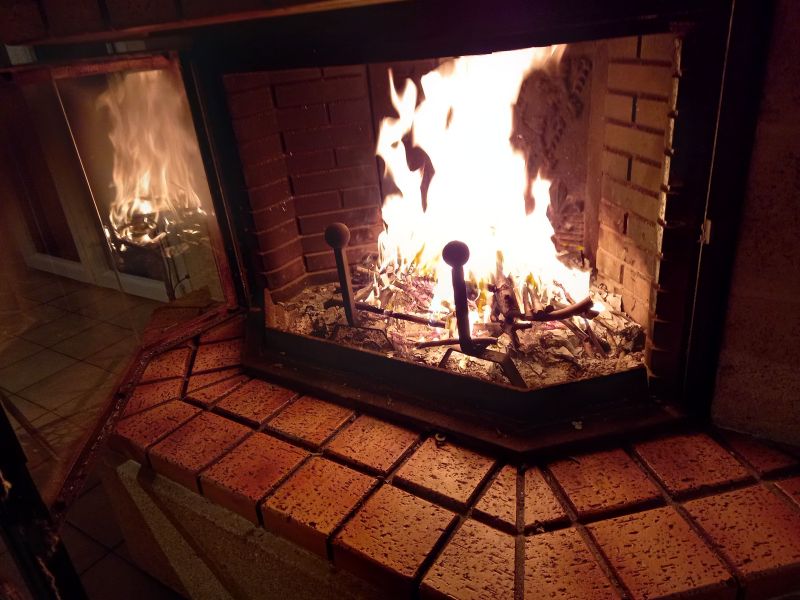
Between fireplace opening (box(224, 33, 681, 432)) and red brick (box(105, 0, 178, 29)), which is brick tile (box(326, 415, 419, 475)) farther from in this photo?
red brick (box(105, 0, 178, 29))

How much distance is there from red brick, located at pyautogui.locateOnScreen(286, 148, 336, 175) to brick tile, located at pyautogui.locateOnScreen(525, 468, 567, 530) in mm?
1712

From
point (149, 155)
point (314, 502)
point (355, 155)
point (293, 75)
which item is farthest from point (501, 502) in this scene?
point (149, 155)

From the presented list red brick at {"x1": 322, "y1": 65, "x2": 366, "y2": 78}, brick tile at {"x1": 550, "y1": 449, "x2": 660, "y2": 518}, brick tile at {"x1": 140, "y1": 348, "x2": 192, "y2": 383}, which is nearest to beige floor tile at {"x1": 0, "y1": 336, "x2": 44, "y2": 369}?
brick tile at {"x1": 140, "y1": 348, "x2": 192, "y2": 383}

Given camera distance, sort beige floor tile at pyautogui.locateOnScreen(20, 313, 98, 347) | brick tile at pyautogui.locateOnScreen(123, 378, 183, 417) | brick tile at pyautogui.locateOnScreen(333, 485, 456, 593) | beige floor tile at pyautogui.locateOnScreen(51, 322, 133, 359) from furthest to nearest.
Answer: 1. beige floor tile at pyautogui.locateOnScreen(20, 313, 98, 347)
2. beige floor tile at pyautogui.locateOnScreen(51, 322, 133, 359)
3. brick tile at pyautogui.locateOnScreen(123, 378, 183, 417)
4. brick tile at pyautogui.locateOnScreen(333, 485, 456, 593)

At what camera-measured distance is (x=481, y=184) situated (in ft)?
7.99

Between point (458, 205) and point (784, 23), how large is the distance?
4.48ft

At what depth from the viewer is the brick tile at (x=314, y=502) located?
1559 mm

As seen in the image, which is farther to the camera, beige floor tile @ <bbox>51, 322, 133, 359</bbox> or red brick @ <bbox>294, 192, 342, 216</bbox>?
beige floor tile @ <bbox>51, 322, 133, 359</bbox>

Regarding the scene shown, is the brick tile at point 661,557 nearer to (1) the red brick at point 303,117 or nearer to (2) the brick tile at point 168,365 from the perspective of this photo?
(2) the brick tile at point 168,365

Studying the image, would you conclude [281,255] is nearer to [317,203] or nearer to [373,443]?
[317,203]

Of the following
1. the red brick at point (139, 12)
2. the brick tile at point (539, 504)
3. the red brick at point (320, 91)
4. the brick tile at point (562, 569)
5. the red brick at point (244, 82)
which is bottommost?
the brick tile at point (562, 569)

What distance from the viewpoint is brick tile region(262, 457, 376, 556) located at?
5.11ft

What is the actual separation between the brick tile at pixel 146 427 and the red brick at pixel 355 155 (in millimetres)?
1327

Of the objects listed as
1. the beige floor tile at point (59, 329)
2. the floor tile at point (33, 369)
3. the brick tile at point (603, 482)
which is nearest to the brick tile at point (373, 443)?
the brick tile at point (603, 482)
